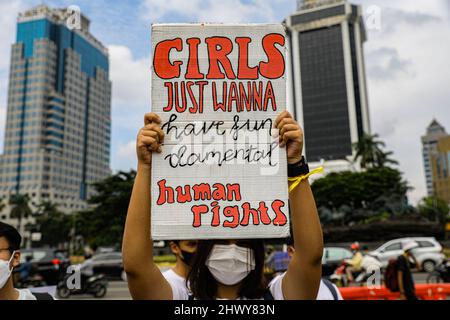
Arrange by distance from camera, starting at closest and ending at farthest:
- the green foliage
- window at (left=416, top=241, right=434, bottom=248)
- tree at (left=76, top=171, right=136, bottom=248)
→ 1. window at (left=416, top=241, right=434, bottom=248)
2. tree at (left=76, top=171, right=136, bottom=248)
3. the green foliage

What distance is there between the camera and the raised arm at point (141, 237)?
5.48 feet

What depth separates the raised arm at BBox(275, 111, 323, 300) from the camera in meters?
1.63

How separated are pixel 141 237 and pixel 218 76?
2.28 ft

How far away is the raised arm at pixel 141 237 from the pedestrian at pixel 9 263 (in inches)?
26.6

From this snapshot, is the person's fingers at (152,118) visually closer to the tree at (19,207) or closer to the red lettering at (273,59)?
the red lettering at (273,59)

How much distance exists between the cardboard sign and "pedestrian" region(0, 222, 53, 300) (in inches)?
41.4

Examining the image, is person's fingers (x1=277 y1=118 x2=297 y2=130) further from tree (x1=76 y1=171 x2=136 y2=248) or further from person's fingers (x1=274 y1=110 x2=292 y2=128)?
tree (x1=76 y1=171 x2=136 y2=248)

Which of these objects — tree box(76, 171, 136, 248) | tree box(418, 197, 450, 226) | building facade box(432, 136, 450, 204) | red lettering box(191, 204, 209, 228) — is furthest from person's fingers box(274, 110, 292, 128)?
building facade box(432, 136, 450, 204)

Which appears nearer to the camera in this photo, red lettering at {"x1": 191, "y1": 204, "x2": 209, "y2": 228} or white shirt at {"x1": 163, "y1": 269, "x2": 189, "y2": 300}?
red lettering at {"x1": 191, "y1": 204, "x2": 209, "y2": 228}

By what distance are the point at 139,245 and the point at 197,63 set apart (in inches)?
29.4

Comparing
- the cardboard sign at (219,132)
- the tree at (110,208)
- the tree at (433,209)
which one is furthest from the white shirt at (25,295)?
the tree at (433,209)

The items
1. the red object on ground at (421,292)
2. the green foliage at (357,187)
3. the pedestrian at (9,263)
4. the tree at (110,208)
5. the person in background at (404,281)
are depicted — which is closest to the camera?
the pedestrian at (9,263)

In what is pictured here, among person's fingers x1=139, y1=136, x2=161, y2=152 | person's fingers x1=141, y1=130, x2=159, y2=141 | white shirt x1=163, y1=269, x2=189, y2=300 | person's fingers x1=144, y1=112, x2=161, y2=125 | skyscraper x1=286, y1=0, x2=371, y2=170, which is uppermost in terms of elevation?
skyscraper x1=286, y1=0, x2=371, y2=170

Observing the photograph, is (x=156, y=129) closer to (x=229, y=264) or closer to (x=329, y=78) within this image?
(x=229, y=264)
